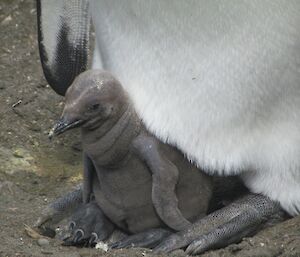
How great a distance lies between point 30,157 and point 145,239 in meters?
0.75

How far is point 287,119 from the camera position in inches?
117

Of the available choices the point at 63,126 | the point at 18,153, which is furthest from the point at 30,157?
the point at 63,126

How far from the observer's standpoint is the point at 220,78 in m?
2.91

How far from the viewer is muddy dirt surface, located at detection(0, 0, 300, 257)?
2.84m

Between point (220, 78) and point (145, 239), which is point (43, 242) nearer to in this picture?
point (145, 239)

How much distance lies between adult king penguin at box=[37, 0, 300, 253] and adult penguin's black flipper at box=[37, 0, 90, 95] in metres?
0.44

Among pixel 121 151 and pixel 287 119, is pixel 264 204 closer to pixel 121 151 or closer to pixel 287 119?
pixel 287 119

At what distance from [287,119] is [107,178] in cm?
50

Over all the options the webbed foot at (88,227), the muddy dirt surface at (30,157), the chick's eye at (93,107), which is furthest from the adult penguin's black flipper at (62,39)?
the chick's eye at (93,107)

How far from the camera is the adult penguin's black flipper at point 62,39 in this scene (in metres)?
3.51

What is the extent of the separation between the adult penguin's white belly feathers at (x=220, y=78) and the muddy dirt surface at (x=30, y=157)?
0.22m

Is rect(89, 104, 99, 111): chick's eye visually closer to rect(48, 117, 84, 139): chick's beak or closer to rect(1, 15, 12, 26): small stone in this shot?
rect(48, 117, 84, 139): chick's beak

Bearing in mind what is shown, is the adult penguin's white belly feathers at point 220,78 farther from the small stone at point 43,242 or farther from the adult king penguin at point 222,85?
the small stone at point 43,242

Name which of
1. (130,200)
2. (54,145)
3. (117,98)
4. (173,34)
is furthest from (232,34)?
(54,145)
